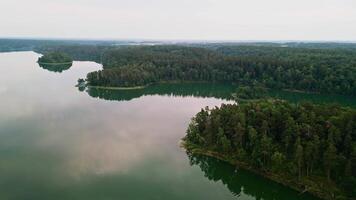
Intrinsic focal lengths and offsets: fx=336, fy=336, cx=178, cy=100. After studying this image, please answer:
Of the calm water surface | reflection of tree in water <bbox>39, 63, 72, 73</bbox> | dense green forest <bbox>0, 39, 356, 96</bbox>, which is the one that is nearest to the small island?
reflection of tree in water <bbox>39, 63, 72, 73</bbox>

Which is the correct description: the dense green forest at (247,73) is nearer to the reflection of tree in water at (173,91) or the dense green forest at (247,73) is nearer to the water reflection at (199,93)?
the water reflection at (199,93)

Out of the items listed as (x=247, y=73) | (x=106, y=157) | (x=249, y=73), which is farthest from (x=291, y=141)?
(x=249, y=73)

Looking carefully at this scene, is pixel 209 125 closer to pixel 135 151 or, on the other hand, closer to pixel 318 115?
pixel 135 151

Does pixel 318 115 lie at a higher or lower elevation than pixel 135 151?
higher

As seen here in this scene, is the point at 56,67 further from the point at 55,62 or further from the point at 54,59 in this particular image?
the point at 54,59

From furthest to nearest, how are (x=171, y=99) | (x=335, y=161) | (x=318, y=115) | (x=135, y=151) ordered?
1. (x=171, y=99)
2. (x=135, y=151)
3. (x=318, y=115)
4. (x=335, y=161)

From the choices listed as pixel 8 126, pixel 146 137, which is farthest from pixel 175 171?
pixel 8 126

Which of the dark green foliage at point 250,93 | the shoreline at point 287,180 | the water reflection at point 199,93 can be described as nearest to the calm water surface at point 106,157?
the shoreline at point 287,180
